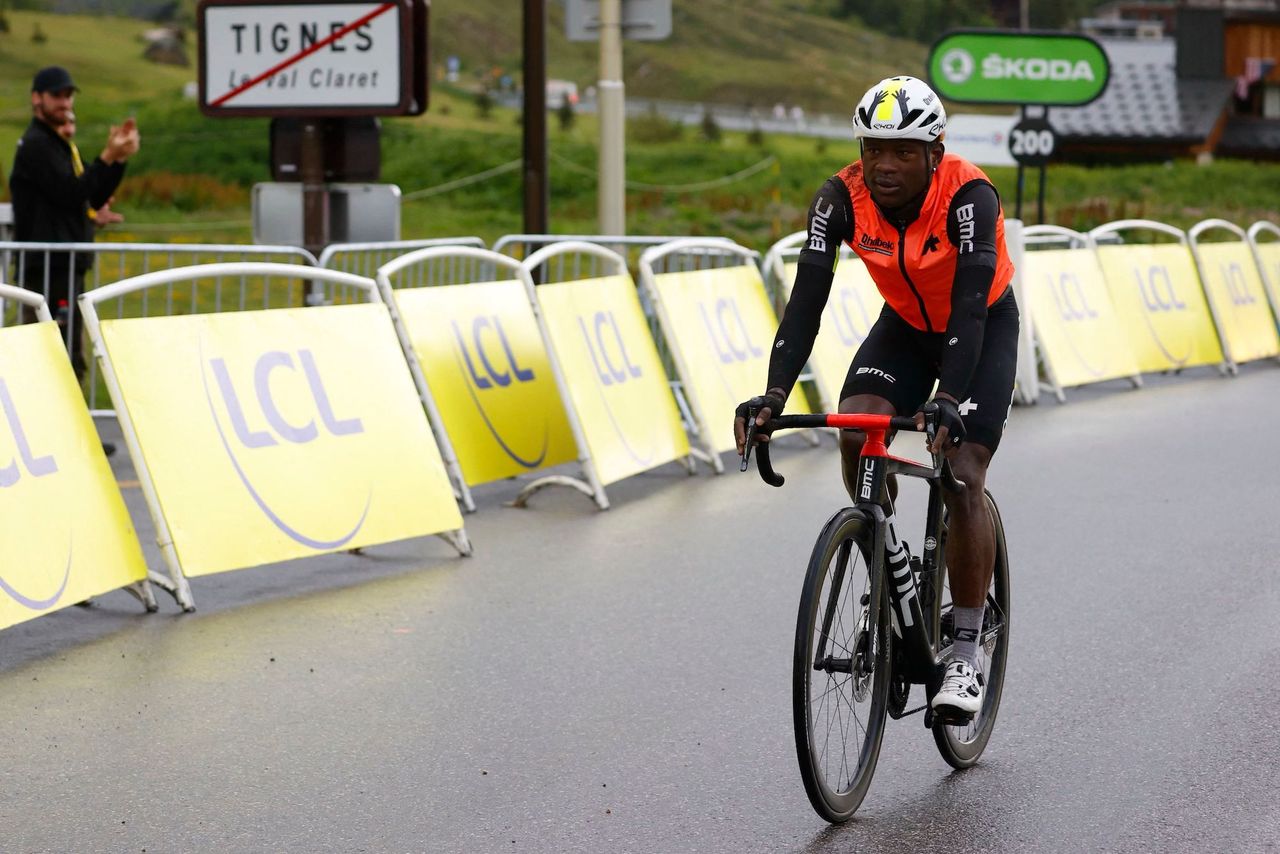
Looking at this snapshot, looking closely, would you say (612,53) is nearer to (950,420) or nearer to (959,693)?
(959,693)

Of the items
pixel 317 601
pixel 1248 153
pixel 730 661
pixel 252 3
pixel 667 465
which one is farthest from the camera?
pixel 1248 153

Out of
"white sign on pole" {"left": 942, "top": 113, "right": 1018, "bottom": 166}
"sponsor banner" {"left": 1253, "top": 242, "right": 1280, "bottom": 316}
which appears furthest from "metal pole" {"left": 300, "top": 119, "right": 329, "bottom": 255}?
"white sign on pole" {"left": 942, "top": 113, "right": 1018, "bottom": 166}

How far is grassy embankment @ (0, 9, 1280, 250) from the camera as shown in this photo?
41125 millimetres

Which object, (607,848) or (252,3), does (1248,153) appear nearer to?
(252,3)

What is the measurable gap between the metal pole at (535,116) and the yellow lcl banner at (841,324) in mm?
2230

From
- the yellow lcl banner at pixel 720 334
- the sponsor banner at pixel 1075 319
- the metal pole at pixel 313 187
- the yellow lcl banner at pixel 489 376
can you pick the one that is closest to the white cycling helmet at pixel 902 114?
the yellow lcl banner at pixel 489 376

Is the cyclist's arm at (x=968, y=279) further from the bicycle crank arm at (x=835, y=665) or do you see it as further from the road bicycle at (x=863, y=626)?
the bicycle crank arm at (x=835, y=665)

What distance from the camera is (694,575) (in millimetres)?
8492

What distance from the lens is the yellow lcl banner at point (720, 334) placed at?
11.6 metres

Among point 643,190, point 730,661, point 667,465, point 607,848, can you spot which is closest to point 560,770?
point 607,848

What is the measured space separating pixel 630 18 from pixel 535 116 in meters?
1.34

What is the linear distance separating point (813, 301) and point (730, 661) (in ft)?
6.62

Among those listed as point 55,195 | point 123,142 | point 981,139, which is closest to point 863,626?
A: point 123,142

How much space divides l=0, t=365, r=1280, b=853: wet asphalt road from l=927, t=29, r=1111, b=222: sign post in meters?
8.36
